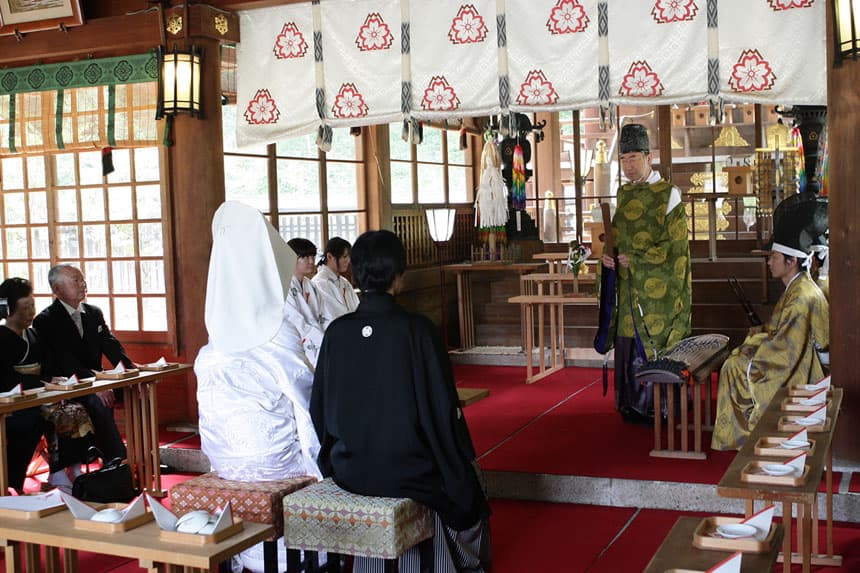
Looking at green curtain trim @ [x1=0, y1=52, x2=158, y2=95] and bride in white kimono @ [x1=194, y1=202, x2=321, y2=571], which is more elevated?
green curtain trim @ [x1=0, y1=52, x2=158, y2=95]

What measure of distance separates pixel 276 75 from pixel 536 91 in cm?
192

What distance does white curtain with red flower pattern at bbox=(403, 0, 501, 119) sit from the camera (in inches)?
239

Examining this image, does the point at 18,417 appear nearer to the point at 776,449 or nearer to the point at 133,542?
the point at 133,542

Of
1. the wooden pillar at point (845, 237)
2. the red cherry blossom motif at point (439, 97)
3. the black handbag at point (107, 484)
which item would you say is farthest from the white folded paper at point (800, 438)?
the black handbag at point (107, 484)

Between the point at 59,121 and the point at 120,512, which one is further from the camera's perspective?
the point at 59,121

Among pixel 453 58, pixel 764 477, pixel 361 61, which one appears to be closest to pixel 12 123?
pixel 361 61

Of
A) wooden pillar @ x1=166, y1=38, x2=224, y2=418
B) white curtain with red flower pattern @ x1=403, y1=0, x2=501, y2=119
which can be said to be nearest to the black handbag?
wooden pillar @ x1=166, y1=38, x2=224, y2=418

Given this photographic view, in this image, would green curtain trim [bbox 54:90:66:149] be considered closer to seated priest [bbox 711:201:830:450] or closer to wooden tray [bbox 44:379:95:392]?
wooden tray [bbox 44:379:95:392]

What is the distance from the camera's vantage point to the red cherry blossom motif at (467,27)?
6082 millimetres

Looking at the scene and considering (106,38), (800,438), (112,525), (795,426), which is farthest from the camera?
(106,38)

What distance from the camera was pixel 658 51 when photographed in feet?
18.6

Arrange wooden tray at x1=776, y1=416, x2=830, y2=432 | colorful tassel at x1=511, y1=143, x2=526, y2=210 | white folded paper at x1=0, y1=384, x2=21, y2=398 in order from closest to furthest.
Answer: wooden tray at x1=776, y1=416, x2=830, y2=432, white folded paper at x1=0, y1=384, x2=21, y2=398, colorful tassel at x1=511, y1=143, x2=526, y2=210

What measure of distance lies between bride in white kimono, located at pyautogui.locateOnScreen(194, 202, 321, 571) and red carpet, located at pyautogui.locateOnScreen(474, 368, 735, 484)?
1783 mm

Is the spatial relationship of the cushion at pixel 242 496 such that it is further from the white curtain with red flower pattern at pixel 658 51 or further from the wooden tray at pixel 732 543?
the white curtain with red flower pattern at pixel 658 51
